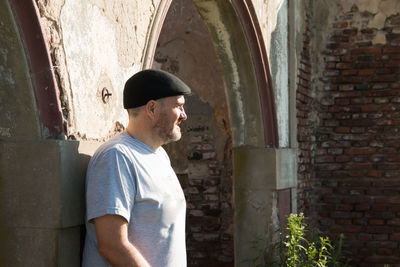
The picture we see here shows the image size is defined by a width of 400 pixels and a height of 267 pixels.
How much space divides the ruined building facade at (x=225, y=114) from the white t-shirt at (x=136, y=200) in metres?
0.19

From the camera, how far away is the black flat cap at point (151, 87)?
2.40 meters

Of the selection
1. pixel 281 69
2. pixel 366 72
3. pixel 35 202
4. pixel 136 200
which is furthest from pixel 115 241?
pixel 366 72

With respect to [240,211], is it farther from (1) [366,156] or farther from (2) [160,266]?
(2) [160,266]

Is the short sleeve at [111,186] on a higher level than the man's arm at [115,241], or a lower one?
higher

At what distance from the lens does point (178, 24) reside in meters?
7.10

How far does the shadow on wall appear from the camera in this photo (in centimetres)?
238

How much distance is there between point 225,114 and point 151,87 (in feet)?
15.6

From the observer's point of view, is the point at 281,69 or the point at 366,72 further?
the point at 366,72

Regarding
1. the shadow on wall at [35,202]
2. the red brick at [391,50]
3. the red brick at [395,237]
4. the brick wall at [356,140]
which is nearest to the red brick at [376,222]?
the brick wall at [356,140]

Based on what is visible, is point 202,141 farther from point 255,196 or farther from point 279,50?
point 255,196

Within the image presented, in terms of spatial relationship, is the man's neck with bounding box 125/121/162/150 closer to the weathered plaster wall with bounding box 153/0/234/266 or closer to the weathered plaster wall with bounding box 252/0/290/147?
the weathered plaster wall with bounding box 252/0/290/147

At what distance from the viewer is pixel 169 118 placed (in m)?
2.46

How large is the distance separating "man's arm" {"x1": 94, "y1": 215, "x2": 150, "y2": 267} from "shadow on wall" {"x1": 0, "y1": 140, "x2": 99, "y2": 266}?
0.89 feet

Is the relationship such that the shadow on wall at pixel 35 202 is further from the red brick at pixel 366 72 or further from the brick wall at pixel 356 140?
the red brick at pixel 366 72
